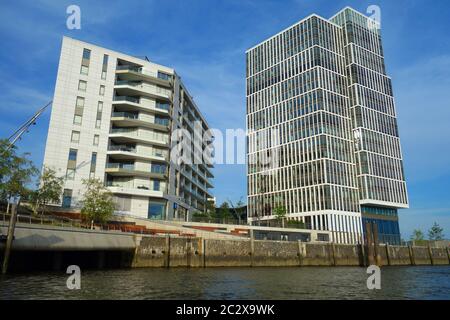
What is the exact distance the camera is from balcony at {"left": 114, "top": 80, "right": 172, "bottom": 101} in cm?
7154

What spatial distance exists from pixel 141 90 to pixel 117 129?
9.54 m

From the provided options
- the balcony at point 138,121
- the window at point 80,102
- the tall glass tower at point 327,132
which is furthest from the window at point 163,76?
the tall glass tower at point 327,132

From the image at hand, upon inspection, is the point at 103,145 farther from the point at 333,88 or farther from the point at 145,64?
the point at 333,88

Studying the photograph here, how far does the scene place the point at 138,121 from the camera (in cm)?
7038

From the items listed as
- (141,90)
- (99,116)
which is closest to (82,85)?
(99,116)

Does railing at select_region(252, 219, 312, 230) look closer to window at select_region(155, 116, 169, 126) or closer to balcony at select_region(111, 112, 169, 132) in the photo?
window at select_region(155, 116, 169, 126)

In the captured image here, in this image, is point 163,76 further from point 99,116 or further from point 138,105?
point 99,116

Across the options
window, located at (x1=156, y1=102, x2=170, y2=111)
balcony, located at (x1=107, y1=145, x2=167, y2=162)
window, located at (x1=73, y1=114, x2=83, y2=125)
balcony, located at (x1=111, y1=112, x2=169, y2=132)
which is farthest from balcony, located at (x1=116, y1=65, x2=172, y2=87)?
balcony, located at (x1=107, y1=145, x2=167, y2=162)

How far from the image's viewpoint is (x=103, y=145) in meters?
66.9

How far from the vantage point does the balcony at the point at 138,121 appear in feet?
228

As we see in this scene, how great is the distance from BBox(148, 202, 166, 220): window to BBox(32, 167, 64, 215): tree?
17723mm

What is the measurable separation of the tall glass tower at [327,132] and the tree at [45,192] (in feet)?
211
